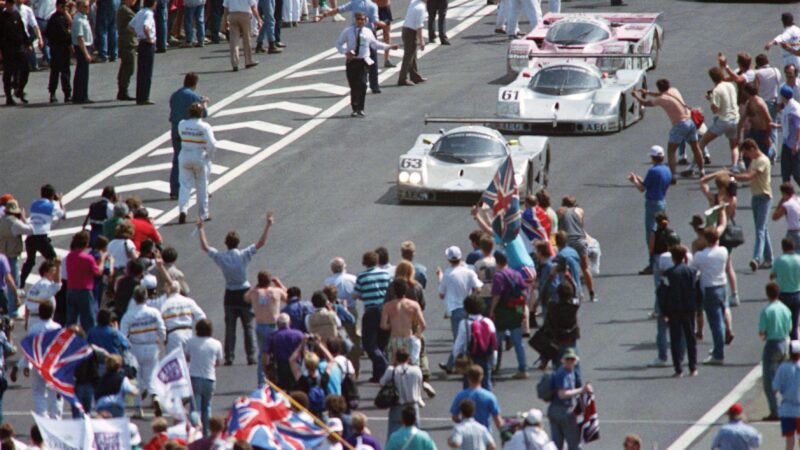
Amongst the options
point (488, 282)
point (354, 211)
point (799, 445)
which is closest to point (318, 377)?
point (488, 282)

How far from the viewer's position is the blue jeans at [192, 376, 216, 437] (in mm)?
22094

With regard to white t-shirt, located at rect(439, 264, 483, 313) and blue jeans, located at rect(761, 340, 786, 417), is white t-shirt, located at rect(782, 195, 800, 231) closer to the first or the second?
blue jeans, located at rect(761, 340, 786, 417)

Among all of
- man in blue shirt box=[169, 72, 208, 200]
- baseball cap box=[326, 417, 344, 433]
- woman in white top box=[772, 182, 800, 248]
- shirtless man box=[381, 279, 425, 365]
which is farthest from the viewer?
man in blue shirt box=[169, 72, 208, 200]

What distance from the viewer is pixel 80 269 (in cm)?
2534

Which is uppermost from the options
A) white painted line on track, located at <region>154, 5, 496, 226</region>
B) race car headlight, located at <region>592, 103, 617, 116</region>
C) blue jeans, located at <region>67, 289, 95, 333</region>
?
race car headlight, located at <region>592, 103, 617, 116</region>

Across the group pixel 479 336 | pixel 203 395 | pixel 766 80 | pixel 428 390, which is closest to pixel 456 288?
pixel 428 390

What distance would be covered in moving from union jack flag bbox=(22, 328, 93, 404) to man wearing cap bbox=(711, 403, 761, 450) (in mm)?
7528

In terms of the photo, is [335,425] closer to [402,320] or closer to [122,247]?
[402,320]

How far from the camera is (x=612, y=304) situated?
27078 mm

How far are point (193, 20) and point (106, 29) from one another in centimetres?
237

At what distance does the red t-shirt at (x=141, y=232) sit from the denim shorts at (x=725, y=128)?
10899 millimetres

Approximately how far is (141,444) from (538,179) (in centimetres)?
1185

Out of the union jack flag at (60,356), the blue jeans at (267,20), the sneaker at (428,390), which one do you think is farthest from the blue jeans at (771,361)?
the blue jeans at (267,20)

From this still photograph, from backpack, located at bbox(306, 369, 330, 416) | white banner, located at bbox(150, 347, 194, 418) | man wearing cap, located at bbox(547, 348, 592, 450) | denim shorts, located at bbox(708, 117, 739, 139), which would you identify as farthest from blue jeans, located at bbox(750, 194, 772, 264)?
white banner, located at bbox(150, 347, 194, 418)
